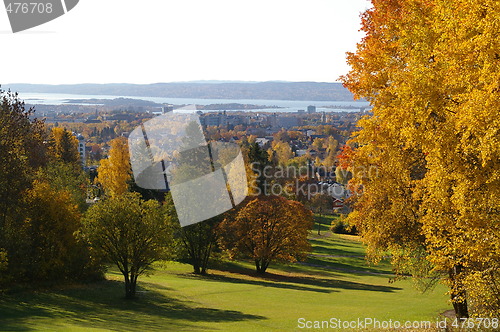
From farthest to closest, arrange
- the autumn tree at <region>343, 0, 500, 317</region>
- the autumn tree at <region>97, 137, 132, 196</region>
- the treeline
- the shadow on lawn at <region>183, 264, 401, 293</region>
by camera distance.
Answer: the autumn tree at <region>97, 137, 132, 196</region> < the shadow on lawn at <region>183, 264, 401, 293</region> < the treeline < the autumn tree at <region>343, 0, 500, 317</region>

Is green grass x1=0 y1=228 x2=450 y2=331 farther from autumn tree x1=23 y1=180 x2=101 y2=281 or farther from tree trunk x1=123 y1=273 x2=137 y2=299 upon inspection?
autumn tree x1=23 y1=180 x2=101 y2=281

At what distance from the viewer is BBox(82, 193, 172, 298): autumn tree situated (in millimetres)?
28250

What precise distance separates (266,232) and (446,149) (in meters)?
31.4

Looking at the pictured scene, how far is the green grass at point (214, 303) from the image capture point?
861 inches

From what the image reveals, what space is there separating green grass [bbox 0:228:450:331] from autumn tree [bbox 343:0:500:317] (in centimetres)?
688

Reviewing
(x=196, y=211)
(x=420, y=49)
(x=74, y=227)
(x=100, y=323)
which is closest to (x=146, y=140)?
(x=196, y=211)

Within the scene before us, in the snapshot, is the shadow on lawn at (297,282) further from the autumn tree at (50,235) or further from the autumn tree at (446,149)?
the autumn tree at (446,149)

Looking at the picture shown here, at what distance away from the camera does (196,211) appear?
4375 centimetres

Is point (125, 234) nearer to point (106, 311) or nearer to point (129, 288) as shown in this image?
point (129, 288)

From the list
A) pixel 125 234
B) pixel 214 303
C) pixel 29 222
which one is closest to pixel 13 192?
pixel 29 222

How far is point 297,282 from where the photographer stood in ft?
134

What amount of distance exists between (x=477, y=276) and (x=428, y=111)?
4.47 metres

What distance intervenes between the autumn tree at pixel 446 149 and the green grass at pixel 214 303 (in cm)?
688

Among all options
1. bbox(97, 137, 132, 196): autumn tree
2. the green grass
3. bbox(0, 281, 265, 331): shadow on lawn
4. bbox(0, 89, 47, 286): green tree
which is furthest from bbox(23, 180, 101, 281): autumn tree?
bbox(97, 137, 132, 196): autumn tree
